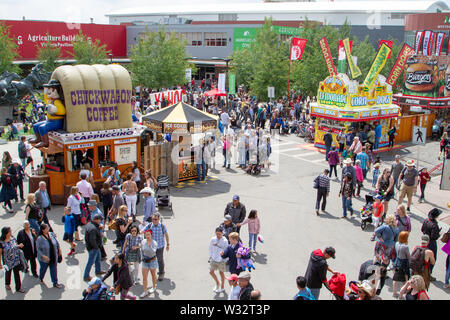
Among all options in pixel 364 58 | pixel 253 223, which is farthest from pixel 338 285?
pixel 364 58

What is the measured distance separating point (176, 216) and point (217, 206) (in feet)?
5.01

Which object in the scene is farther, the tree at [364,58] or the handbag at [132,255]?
the tree at [364,58]

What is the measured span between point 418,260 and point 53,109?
35.5ft

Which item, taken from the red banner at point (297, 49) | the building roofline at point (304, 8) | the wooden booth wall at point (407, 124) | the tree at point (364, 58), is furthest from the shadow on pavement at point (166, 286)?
the building roofline at point (304, 8)

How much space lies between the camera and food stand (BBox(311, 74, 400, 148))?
20.7 meters

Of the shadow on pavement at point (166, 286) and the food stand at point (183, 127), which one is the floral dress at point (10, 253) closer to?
the shadow on pavement at point (166, 286)

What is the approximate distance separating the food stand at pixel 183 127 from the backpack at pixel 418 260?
9.60m

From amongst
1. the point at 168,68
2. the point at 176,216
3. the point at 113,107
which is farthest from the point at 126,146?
the point at 168,68

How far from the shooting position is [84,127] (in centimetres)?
1359

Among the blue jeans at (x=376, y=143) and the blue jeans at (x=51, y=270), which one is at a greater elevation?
the blue jeans at (x=376, y=143)

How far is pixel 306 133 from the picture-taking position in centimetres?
2394

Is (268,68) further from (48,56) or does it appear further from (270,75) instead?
(48,56)

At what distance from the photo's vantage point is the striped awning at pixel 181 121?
55.9ft

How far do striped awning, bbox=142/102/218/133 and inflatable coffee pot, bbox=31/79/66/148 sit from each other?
4568 mm
